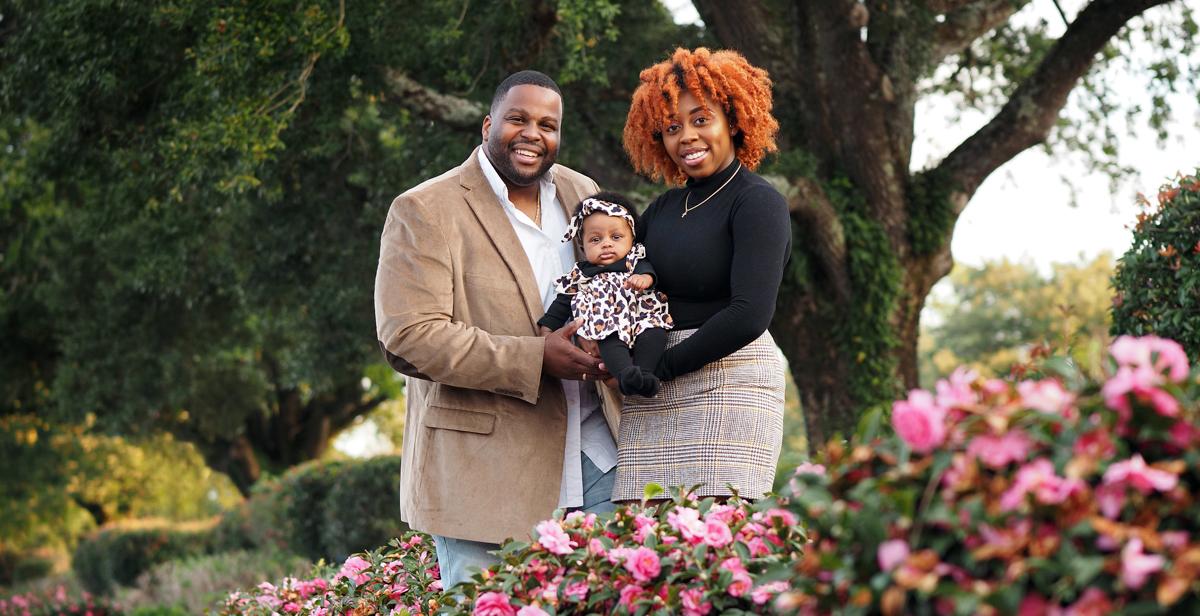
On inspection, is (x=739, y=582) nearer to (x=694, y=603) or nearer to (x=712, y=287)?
(x=694, y=603)

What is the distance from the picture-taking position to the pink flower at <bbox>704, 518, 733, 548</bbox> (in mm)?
2797

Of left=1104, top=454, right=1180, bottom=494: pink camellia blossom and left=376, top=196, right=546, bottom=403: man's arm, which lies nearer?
left=1104, top=454, right=1180, bottom=494: pink camellia blossom

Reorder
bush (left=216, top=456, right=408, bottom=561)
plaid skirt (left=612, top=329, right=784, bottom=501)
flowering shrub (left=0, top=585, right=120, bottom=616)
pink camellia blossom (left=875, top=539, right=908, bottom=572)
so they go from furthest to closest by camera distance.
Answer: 1. bush (left=216, top=456, right=408, bottom=561)
2. flowering shrub (left=0, top=585, right=120, bottom=616)
3. plaid skirt (left=612, top=329, right=784, bottom=501)
4. pink camellia blossom (left=875, top=539, right=908, bottom=572)

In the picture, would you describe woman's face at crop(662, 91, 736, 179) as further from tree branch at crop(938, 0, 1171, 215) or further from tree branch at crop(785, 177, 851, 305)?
tree branch at crop(938, 0, 1171, 215)

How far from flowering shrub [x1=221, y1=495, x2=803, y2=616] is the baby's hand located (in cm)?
63

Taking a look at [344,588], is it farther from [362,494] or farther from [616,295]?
[362,494]

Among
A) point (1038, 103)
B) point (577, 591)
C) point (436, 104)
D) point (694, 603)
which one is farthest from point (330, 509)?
point (694, 603)

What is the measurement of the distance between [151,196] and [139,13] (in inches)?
59.7

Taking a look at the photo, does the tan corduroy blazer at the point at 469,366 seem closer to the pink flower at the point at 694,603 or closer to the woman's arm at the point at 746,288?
the woman's arm at the point at 746,288

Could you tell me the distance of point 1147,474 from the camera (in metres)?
1.79

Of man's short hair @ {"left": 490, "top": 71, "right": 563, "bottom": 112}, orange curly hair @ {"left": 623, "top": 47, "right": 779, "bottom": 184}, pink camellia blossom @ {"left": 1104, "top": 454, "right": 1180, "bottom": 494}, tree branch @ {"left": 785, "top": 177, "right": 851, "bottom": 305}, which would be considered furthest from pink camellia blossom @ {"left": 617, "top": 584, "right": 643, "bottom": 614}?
tree branch @ {"left": 785, "top": 177, "right": 851, "bottom": 305}

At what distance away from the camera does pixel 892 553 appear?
6.06 ft

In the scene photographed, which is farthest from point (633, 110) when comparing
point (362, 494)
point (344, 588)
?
point (362, 494)

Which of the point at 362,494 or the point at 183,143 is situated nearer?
the point at 183,143
